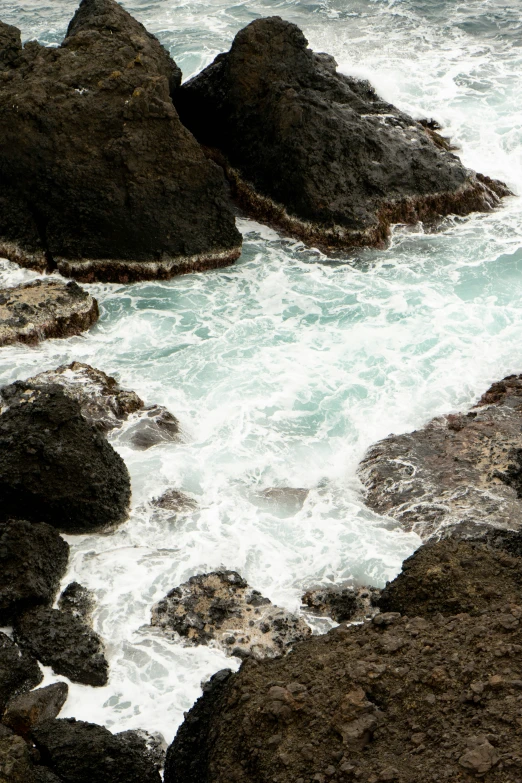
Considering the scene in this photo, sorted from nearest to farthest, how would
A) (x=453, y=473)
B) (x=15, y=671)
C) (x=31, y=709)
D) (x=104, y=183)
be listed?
1. (x=31, y=709)
2. (x=15, y=671)
3. (x=453, y=473)
4. (x=104, y=183)

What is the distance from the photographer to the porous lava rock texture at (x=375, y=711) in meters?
6.15

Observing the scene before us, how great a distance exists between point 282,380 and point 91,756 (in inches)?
268

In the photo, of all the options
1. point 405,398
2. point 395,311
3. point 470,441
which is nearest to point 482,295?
point 395,311

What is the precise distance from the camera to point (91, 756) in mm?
7051

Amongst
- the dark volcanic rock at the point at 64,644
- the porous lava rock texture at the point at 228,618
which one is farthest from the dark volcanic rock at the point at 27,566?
the porous lava rock texture at the point at 228,618

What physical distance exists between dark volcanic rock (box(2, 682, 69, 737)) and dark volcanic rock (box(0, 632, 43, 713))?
20 cm

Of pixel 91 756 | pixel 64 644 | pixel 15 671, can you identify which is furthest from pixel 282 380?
pixel 91 756

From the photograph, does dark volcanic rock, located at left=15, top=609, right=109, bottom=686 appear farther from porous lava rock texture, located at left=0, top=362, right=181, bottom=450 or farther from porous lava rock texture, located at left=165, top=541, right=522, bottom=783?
porous lava rock texture, located at left=0, top=362, right=181, bottom=450

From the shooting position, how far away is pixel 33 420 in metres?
10.0

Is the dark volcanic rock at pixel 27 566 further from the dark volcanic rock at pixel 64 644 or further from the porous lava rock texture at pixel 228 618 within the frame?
the porous lava rock texture at pixel 228 618

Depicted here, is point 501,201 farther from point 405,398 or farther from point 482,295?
point 405,398

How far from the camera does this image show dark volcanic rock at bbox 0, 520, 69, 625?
8742mm

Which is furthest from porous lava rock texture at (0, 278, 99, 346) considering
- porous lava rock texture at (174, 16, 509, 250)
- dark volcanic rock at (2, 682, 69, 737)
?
dark volcanic rock at (2, 682, 69, 737)

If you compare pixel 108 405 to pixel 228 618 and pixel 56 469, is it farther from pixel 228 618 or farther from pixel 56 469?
pixel 228 618
